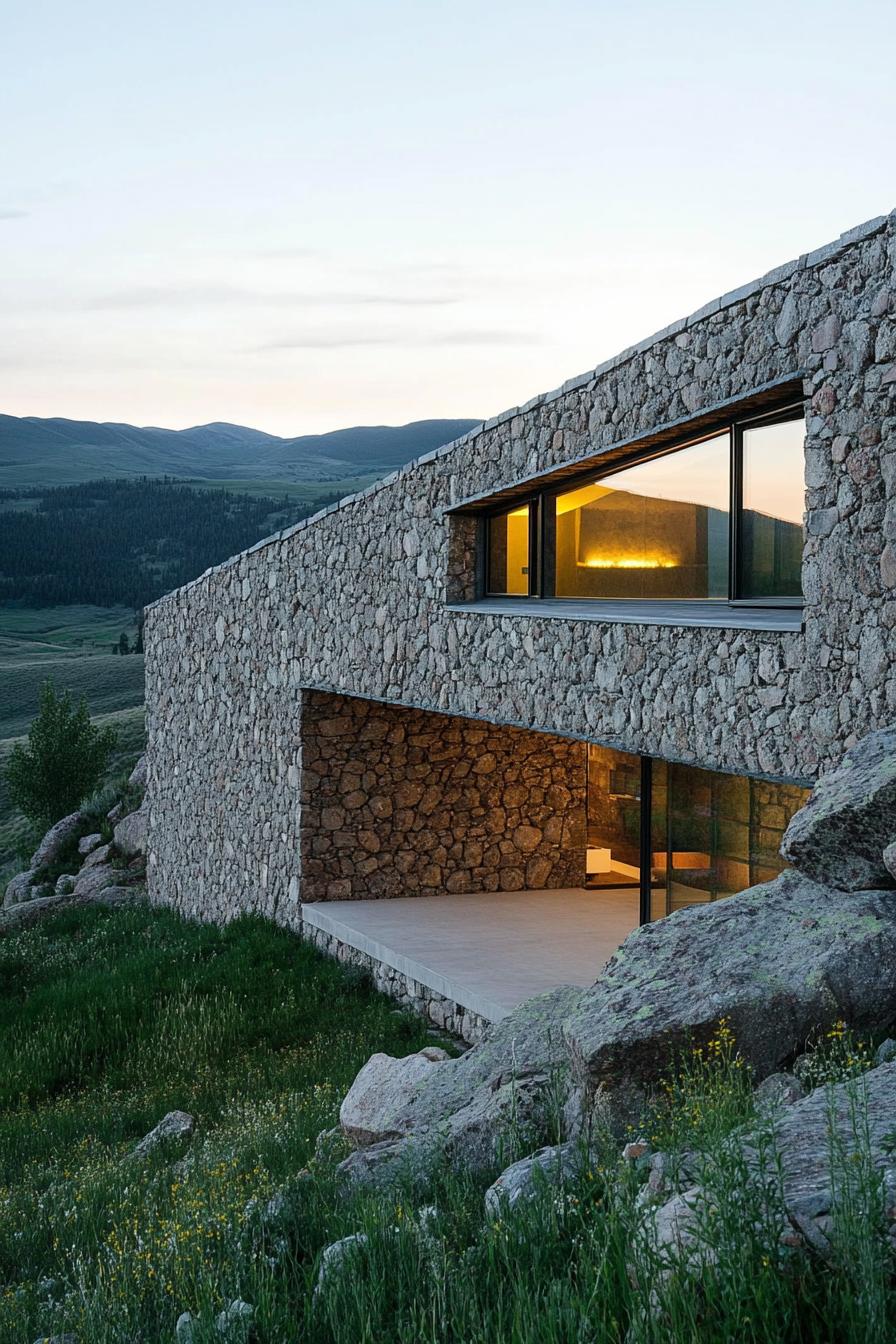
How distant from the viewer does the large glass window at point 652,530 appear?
8836mm

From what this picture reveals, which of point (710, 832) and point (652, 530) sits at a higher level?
point (652, 530)

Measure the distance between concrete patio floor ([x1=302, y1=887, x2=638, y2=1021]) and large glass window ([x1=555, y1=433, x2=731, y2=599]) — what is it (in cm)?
361

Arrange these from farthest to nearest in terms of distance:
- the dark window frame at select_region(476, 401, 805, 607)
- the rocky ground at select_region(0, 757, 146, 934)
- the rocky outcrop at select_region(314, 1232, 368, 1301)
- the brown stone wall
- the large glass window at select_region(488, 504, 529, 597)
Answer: the rocky ground at select_region(0, 757, 146, 934)
the brown stone wall
the large glass window at select_region(488, 504, 529, 597)
the dark window frame at select_region(476, 401, 805, 607)
the rocky outcrop at select_region(314, 1232, 368, 1301)

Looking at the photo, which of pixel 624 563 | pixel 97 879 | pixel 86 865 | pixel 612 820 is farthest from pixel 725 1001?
pixel 86 865

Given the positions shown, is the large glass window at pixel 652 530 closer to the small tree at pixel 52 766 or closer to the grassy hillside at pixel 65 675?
the small tree at pixel 52 766

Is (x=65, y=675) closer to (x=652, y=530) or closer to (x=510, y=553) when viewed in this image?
(x=510, y=553)

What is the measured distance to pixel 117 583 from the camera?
103188 mm

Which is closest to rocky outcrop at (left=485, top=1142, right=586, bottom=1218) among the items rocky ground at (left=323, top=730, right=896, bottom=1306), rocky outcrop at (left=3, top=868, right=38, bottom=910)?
rocky ground at (left=323, top=730, right=896, bottom=1306)

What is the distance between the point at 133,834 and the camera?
80.2ft

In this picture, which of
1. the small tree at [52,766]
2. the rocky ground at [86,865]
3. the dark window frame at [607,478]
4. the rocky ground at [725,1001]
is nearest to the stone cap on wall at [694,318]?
the dark window frame at [607,478]

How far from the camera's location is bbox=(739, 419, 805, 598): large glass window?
785cm

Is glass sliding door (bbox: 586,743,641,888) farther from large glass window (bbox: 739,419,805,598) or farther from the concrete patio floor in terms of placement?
large glass window (bbox: 739,419,805,598)

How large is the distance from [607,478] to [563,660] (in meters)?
1.65

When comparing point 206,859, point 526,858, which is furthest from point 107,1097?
point 206,859
